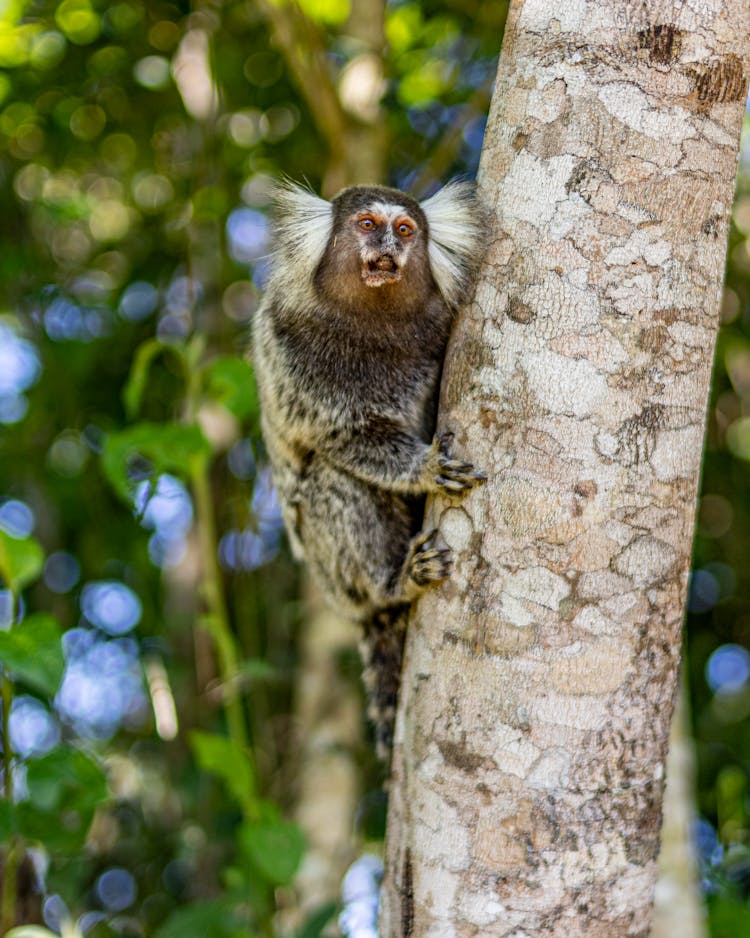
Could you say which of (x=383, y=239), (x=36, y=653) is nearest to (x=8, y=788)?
(x=36, y=653)

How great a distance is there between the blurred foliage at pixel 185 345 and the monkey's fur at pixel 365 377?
0.68 m

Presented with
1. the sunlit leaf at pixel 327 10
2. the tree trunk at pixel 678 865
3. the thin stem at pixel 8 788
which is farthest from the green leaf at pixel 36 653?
the sunlit leaf at pixel 327 10

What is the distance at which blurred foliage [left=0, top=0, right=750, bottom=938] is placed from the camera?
3.48 m

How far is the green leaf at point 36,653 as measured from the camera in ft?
6.10

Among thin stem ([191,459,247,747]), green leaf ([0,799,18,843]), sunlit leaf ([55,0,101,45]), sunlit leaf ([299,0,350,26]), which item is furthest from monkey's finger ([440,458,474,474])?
sunlit leaf ([55,0,101,45])

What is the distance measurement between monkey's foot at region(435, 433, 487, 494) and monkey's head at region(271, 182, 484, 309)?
0.50 metres

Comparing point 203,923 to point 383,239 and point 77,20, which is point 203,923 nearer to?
point 383,239

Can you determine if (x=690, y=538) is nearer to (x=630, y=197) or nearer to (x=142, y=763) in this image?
(x=630, y=197)

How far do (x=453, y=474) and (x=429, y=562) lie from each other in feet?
0.52

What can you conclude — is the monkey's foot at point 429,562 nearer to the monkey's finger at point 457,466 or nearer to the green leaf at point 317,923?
the monkey's finger at point 457,466

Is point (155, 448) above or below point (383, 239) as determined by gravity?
below

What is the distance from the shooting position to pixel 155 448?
90.2 inches

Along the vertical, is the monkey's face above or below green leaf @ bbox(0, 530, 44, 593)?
above

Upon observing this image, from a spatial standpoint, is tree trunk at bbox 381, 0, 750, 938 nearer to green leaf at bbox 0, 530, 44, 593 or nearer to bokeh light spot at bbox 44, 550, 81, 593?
green leaf at bbox 0, 530, 44, 593
